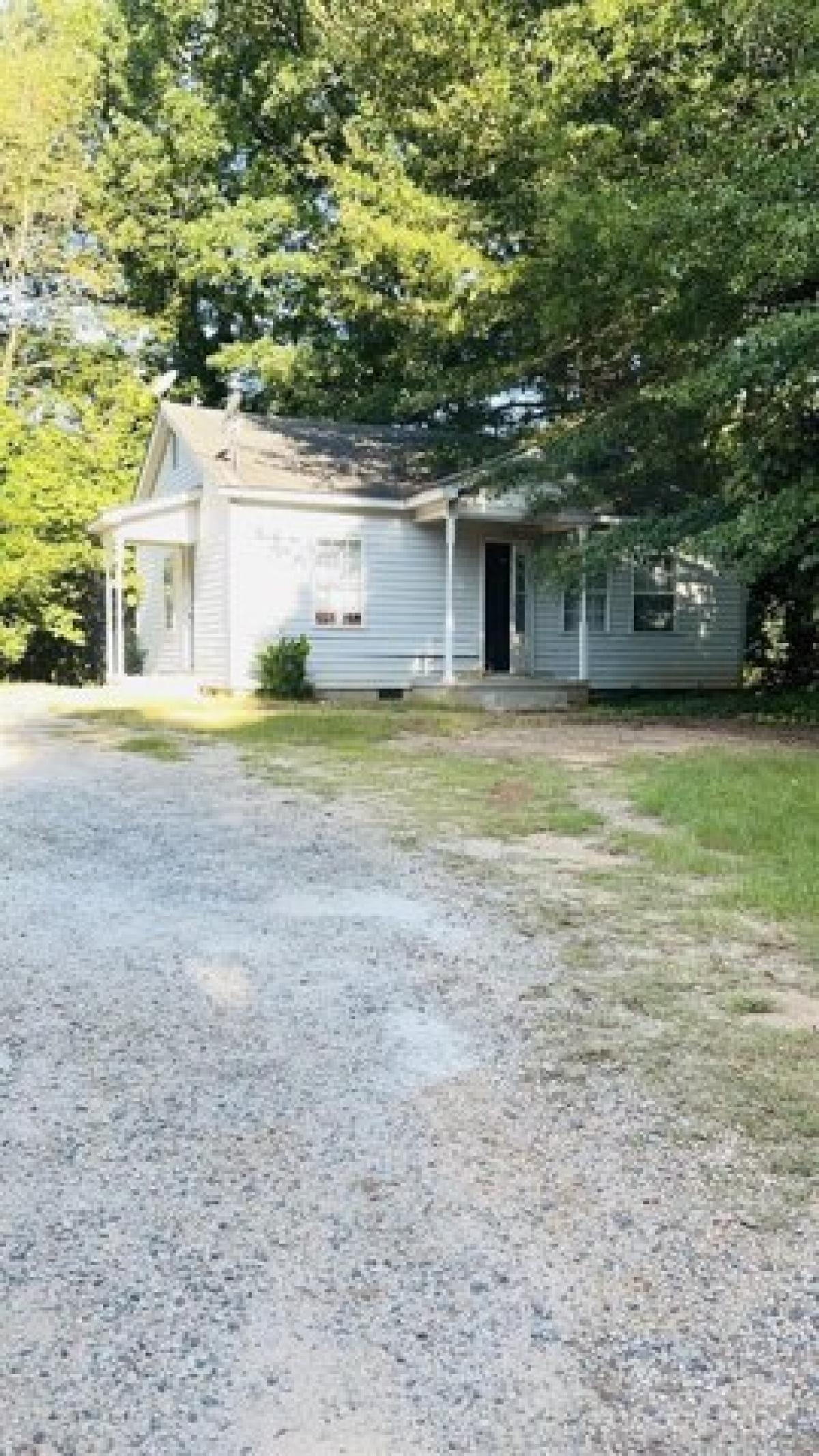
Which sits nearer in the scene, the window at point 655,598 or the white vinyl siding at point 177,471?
the white vinyl siding at point 177,471

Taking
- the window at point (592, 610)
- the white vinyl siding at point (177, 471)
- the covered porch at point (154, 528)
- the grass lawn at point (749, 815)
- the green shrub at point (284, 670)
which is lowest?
the grass lawn at point (749, 815)

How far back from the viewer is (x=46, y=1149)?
2949 mm

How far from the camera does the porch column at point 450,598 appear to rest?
54.9 ft

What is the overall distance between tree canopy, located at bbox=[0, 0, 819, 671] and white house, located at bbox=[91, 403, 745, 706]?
1.50m

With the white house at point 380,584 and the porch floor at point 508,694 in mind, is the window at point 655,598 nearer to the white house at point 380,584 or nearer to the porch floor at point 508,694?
the white house at point 380,584

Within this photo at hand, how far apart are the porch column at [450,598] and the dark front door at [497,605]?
852 millimetres

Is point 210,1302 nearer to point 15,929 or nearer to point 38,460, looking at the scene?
point 15,929

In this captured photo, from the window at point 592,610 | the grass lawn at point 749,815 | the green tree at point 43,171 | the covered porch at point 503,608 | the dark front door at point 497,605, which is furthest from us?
the green tree at point 43,171

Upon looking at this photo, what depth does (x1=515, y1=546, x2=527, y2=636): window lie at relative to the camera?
1891 cm

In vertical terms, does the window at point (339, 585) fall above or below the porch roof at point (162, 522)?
below

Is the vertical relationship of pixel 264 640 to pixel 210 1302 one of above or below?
above

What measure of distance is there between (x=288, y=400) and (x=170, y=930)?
72.9 ft

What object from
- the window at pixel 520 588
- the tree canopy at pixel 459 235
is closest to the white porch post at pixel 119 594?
the tree canopy at pixel 459 235

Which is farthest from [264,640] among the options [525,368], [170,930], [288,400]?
[170,930]
